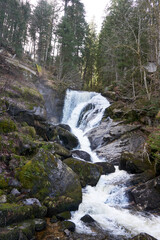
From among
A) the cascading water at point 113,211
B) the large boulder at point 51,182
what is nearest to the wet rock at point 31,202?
the large boulder at point 51,182

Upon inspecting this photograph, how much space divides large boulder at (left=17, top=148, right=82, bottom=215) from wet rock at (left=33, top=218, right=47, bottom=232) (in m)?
0.56

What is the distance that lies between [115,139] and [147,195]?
274 inches

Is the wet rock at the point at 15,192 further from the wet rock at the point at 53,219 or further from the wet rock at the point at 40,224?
the wet rock at the point at 53,219

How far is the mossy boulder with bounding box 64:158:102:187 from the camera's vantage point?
8305 mm

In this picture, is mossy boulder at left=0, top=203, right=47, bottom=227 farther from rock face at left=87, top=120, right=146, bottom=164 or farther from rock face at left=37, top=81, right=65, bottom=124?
rock face at left=37, top=81, right=65, bottom=124

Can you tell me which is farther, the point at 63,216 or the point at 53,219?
the point at 63,216

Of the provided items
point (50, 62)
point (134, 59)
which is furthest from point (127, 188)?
point (50, 62)

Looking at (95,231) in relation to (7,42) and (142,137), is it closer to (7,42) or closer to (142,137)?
(142,137)

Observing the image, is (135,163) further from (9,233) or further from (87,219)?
(9,233)

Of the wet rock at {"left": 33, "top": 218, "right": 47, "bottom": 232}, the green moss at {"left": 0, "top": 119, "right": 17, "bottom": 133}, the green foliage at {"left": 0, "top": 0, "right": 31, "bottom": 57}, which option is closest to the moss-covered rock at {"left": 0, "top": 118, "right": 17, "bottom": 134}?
the green moss at {"left": 0, "top": 119, "right": 17, "bottom": 133}

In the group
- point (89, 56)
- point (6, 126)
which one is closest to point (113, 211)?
point (6, 126)

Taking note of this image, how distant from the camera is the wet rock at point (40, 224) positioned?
15.9 ft

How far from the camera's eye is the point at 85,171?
8414 millimetres

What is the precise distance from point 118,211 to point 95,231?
1633 mm
